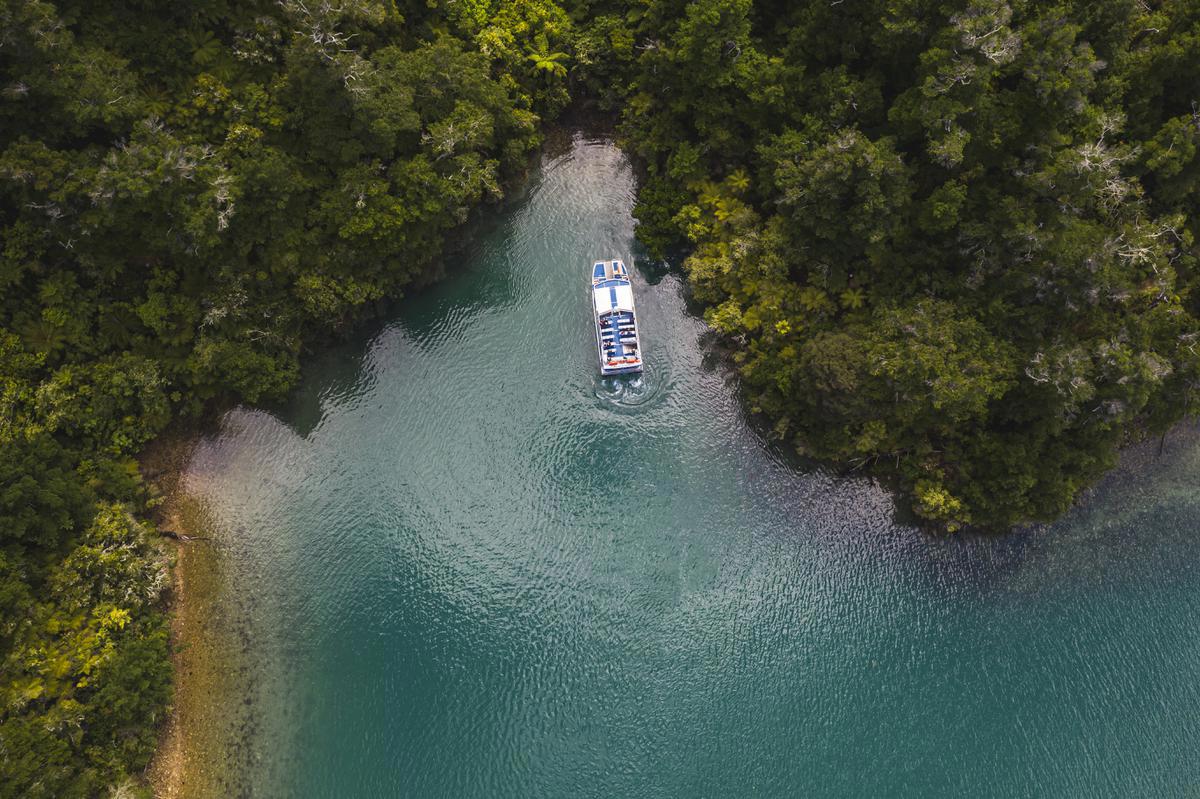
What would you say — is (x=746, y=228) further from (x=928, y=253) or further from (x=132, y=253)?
(x=132, y=253)

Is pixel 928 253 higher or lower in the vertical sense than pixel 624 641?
higher

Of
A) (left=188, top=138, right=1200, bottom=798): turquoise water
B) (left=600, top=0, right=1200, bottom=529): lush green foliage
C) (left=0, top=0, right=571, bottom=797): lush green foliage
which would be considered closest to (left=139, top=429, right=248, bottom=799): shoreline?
(left=188, top=138, right=1200, bottom=798): turquoise water

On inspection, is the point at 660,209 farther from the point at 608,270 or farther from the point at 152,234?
the point at 152,234

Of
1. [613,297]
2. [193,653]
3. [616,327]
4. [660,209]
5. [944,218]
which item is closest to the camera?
[944,218]

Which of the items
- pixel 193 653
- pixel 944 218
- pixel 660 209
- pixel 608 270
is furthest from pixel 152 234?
pixel 944 218

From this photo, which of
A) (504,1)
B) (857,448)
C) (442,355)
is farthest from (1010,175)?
(442,355)

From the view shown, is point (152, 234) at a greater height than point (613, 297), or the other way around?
point (152, 234)
